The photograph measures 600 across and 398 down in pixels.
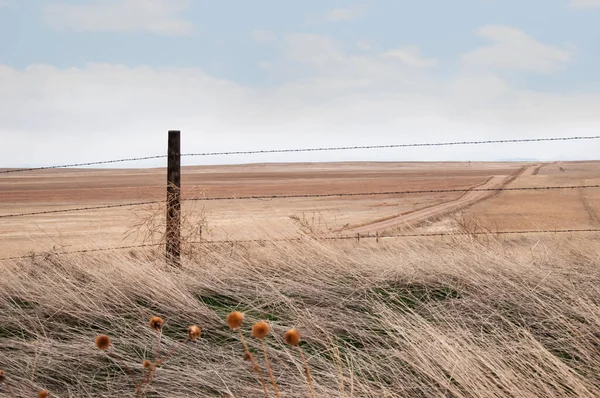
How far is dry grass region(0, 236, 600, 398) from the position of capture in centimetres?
331

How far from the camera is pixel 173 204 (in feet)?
22.0

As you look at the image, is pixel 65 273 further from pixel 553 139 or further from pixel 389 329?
pixel 553 139

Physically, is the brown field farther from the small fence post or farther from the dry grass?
the small fence post

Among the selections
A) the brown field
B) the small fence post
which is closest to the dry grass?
the brown field

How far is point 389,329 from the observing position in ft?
13.2

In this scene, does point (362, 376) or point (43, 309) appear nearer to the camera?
point (362, 376)

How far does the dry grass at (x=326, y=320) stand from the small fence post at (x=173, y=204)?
0.84 feet

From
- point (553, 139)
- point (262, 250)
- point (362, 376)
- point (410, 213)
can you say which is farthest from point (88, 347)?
point (410, 213)

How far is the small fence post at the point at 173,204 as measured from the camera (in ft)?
21.2

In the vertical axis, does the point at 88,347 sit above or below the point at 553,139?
below

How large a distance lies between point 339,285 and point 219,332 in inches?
47.7

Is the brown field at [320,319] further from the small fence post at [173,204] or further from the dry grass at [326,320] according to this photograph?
the small fence post at [173,204]

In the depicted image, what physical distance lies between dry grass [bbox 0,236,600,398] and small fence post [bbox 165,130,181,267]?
0.84 feet

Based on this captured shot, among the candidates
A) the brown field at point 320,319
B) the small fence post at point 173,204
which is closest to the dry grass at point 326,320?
the brown field at point 320,319
